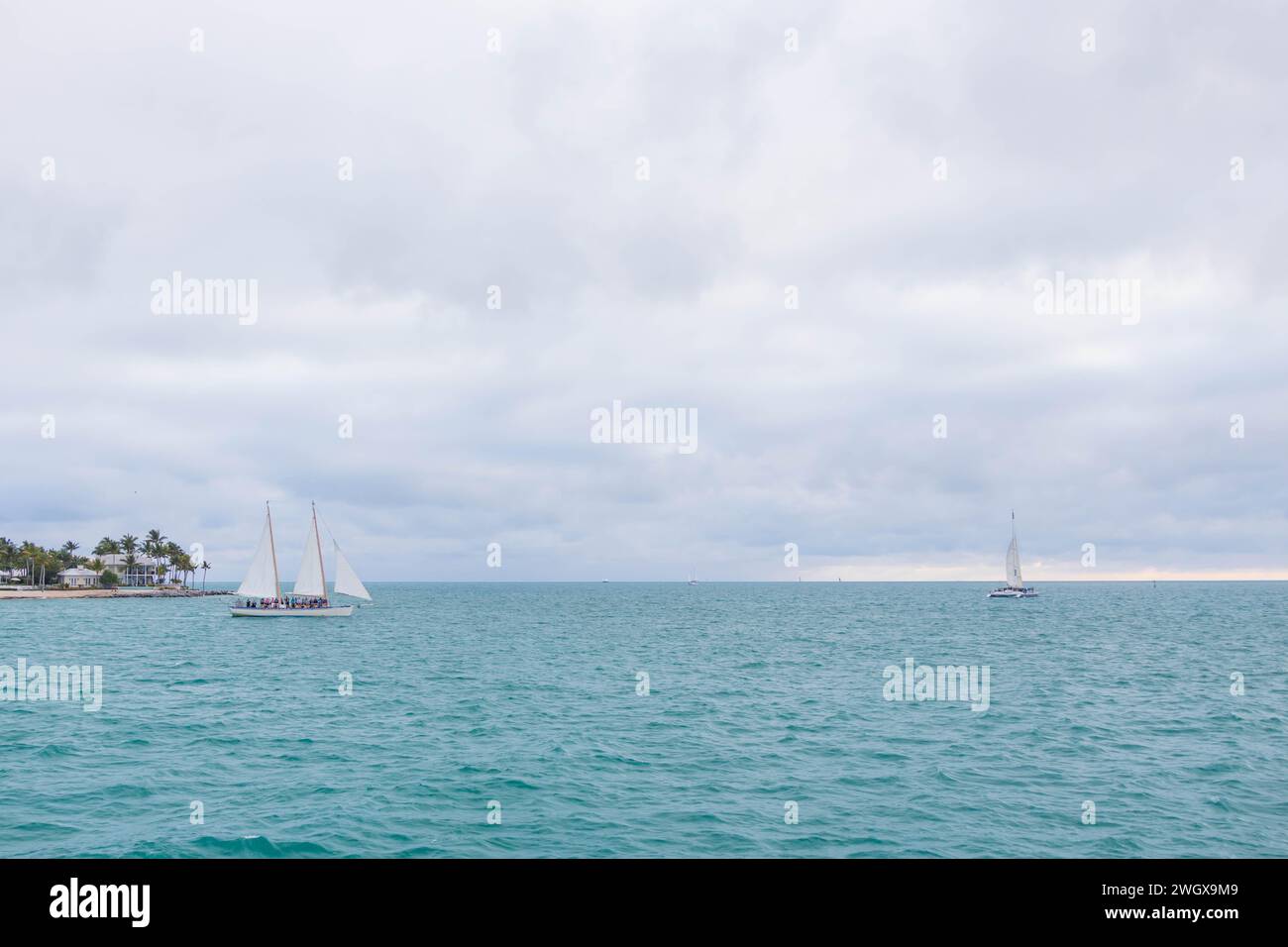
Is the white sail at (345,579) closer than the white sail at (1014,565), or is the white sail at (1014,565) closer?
the white sail at (345,579)

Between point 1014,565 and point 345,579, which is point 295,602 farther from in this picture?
point 1014,565

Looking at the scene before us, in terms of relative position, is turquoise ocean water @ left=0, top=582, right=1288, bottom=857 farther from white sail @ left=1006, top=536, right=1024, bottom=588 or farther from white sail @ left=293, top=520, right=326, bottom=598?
white sail @ left=1006, top=536, right=1024, bottom=588

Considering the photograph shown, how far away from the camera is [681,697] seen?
147 ft

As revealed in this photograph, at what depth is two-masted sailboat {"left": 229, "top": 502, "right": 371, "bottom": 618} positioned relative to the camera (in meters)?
114

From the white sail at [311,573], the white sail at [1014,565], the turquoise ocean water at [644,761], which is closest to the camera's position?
the turquoise ocean water at [644,761]

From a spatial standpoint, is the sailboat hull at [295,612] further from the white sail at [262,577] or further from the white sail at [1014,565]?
the white sail at [1014,565]

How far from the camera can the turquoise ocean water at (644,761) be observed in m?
20.6

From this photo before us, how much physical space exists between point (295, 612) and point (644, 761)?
338 ft

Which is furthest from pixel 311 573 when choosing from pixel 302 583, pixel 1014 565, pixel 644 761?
pixel 1014 565

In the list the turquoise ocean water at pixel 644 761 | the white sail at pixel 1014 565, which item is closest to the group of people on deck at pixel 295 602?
the turquoise ocean water at pixel 644 761

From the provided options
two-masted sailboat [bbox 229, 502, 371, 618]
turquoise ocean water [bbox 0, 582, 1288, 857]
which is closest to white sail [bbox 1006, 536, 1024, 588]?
turquoise ocean water [bbox 0, 582, 1288, 857]

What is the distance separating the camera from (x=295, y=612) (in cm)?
11762

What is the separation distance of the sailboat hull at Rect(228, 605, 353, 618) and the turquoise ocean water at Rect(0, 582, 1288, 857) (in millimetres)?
52155

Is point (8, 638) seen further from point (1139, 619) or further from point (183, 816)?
point (1139, 619)
